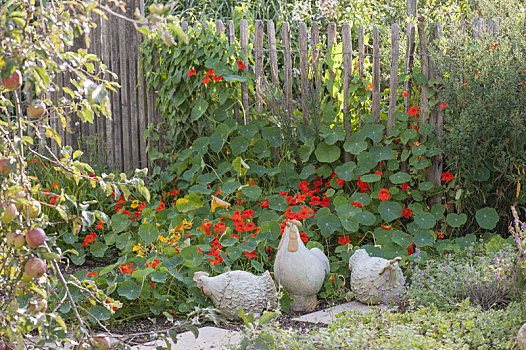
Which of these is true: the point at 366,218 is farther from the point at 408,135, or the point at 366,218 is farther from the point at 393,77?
the point at 393,77

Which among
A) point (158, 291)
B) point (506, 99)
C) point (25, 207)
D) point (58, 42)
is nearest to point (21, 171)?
point (25, 207)

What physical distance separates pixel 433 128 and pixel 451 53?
509mm

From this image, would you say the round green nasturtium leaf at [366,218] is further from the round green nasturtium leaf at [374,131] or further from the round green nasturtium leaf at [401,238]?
the round green nasturtium leaf at [374,131]

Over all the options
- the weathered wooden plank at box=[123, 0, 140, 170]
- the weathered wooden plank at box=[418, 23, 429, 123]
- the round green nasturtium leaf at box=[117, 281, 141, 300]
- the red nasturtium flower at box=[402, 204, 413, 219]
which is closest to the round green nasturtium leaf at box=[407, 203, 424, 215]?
the red nasturtium flower at box=[402, 204, 413, 219]

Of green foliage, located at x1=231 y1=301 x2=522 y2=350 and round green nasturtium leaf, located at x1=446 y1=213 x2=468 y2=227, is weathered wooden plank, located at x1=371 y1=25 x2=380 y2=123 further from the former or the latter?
green foliage, located at x1=231 y1=301 x2=522 y2=350

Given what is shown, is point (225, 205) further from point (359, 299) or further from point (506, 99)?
point (506, 99)

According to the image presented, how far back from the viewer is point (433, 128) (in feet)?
13.3

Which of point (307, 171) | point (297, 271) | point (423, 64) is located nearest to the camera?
point (297, 271)

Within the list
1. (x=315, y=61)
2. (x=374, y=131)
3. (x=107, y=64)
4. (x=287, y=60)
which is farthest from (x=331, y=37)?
(x=107, y=64)

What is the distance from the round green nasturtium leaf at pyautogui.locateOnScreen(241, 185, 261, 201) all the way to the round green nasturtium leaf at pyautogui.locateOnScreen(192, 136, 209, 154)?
0.52m

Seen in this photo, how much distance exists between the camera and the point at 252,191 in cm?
413

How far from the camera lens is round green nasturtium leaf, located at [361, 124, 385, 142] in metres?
4.09

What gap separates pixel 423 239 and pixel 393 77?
3.74ft

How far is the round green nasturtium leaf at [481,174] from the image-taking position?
12.8 feet
